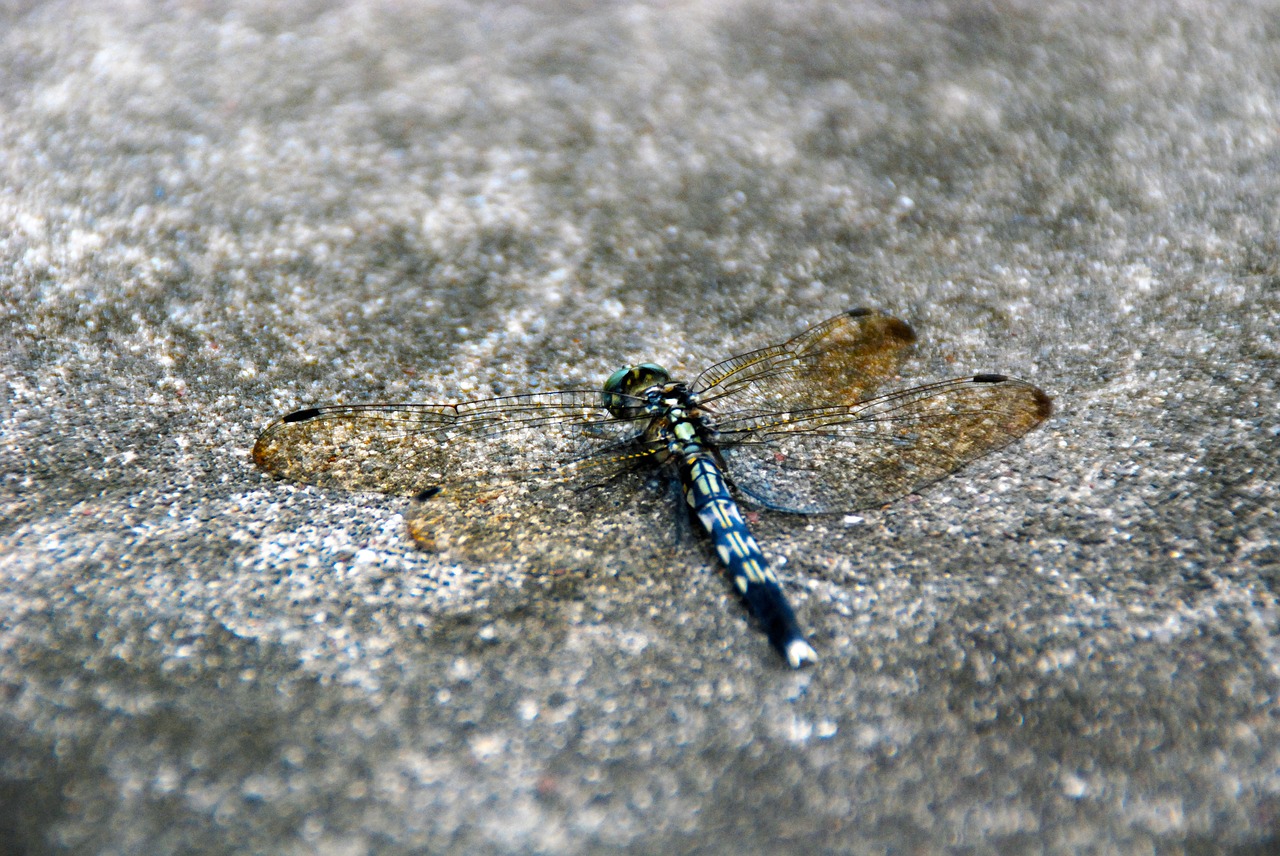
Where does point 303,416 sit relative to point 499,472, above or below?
above

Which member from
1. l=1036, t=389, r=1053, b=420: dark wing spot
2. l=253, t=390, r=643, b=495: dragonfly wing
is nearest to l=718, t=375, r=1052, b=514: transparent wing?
l=1036, t=389, r=1053, b=420: dark wing spot

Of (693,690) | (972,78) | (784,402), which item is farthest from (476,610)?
(972,78)

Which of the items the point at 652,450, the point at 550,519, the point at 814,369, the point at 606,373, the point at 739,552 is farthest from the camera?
the point at 606,373

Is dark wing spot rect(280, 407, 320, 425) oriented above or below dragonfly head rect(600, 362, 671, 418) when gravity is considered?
above

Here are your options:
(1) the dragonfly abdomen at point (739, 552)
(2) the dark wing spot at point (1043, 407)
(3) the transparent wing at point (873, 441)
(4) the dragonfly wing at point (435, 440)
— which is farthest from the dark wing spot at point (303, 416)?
(2) the dark wing spot at point (1043, 407)

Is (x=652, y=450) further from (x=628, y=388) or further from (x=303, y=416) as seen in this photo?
(x=303, y=416)

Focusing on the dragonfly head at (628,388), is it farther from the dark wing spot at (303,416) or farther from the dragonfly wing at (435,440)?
the dark wing spot at (303,416)

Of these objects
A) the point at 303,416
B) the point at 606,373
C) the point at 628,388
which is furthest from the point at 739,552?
the point at 303,416

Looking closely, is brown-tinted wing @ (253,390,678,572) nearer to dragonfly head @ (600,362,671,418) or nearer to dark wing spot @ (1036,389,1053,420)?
dragonfly head @ (600,362,671,418)
